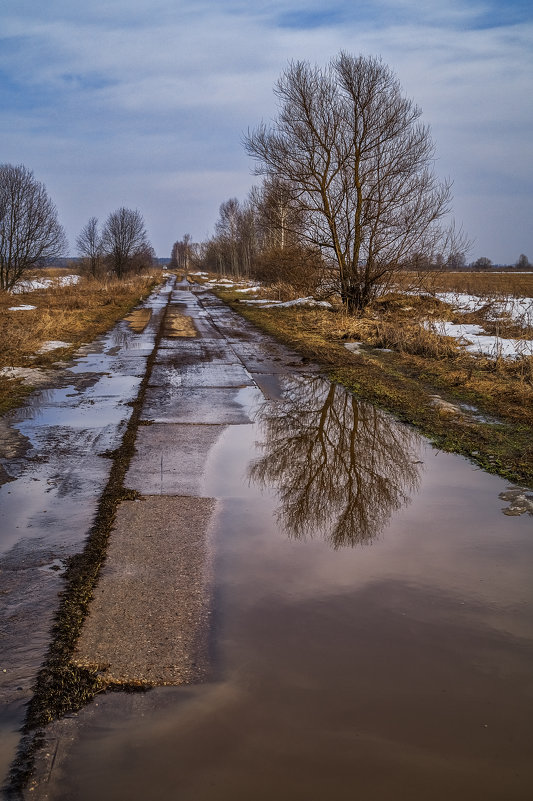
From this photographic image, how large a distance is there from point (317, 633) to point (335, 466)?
10.6 ft

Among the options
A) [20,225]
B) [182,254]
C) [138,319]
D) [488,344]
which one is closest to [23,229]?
[20,225]

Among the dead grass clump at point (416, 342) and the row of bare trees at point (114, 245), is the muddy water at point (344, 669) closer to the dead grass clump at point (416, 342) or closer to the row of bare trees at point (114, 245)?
the dead grass clump at point (416, 342)

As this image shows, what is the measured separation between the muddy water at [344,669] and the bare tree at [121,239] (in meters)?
60.4

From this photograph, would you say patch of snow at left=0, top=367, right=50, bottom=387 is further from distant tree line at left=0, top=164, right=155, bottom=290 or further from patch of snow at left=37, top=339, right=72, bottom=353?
distant tree line at left=0, top=164, right=155, bottom=290

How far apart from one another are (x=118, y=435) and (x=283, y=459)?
91.0 inches

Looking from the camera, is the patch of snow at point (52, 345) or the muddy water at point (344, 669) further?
the patch of snow at point (52, 345)

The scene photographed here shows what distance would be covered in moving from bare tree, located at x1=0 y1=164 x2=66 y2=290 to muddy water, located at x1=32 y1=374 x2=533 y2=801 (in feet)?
122

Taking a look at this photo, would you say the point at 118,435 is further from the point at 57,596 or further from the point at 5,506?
the point at 57,596

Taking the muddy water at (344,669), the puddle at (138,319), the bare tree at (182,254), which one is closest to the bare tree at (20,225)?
the puddle at (138,319)

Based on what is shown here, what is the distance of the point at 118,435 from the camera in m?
8.08

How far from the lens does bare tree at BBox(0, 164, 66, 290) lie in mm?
38562

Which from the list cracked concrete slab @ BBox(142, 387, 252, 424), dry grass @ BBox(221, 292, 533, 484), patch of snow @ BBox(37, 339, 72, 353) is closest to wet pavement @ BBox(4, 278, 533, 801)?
dry grass @ BBox(221, 292, 533, 484)

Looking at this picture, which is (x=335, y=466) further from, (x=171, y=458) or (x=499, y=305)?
(x=499, y=305)

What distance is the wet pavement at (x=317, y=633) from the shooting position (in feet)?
8.96
